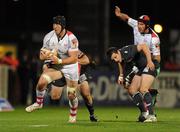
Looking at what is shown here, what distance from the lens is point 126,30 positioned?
49531 millimetres

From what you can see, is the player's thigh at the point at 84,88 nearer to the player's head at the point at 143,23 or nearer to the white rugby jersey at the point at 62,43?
the white rugby jersey at the point at 62,43

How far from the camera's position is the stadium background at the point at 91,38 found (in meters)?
29.5

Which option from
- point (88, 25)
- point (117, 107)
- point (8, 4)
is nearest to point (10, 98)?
point (117, 107)

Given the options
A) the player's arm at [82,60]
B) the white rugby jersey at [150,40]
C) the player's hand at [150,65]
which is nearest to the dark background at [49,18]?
the white rugby jersey at [150,40]

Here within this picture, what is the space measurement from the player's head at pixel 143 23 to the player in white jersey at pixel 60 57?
6.20ft

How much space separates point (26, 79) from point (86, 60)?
1170 cm

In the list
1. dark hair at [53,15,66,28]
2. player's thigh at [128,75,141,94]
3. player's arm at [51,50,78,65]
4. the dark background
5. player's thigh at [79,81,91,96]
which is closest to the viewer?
player's arm at [51,50,78,65]

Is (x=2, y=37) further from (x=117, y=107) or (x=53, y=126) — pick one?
(x=53, y=126)

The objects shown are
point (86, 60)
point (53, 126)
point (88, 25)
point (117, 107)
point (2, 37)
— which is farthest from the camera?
point (2, 37)

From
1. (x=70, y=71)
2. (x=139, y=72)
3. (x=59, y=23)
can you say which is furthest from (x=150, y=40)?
(x=59, y=23)

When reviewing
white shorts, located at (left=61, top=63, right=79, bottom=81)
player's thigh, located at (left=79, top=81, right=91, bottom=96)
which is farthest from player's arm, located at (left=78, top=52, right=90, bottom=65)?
white shorts, located at (left=61, top=63, right=79, bottom=81)

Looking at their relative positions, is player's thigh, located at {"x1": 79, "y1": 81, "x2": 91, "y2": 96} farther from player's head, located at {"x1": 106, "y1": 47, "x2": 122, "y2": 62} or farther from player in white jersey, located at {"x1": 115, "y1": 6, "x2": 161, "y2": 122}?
player in white jersey, located at {"x1": 115, "y1": 6, "x2": 161, "y2": 122}

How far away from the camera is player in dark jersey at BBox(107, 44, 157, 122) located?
18.5 metres

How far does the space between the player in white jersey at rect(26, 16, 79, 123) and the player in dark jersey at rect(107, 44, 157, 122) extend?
1254mm
